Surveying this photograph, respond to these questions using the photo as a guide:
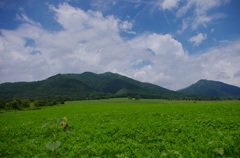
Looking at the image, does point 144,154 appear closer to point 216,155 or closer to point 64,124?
point 216,155

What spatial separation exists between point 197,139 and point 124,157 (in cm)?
393

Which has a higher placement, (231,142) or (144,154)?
(231,142)

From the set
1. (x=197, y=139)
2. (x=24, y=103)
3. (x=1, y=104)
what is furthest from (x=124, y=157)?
(x=24, y=103)

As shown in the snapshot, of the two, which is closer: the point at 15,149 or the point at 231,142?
the point at 231,142

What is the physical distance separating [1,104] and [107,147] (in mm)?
109338

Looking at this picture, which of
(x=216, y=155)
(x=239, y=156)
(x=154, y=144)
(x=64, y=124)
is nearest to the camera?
(x=64, y=124)

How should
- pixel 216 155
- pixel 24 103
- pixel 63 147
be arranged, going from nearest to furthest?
pixel 216 155, pixel 63 147, pixel 24 103

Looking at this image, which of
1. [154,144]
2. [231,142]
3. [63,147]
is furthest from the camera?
[63,147]

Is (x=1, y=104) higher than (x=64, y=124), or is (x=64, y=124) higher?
(x=64, y=124)

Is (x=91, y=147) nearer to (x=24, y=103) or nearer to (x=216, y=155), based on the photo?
(x=216, y=155)

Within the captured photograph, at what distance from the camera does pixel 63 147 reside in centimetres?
744

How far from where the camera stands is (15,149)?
308 inches

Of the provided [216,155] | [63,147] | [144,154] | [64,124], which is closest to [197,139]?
[216,155]

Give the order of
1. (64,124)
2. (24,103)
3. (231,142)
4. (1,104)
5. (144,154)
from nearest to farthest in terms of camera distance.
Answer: (64,124)
(231,142)
(144,154)
(1,104)
(24,103)
